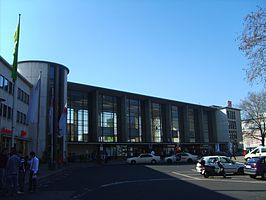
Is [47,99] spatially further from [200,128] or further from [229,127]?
[229,127]

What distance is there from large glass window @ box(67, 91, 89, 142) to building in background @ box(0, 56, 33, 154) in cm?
1044

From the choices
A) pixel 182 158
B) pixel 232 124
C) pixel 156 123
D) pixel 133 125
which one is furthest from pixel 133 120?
pixel 232 124

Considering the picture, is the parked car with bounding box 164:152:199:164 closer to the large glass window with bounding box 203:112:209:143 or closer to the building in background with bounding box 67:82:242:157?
the building in background with bounding box 67:82:242:157

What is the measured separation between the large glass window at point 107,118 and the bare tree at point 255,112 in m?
27.6

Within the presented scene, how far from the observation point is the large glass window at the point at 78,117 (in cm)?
5509

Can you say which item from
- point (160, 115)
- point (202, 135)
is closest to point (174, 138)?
point (160, 115)

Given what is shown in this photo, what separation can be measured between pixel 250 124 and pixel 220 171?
49.7 m

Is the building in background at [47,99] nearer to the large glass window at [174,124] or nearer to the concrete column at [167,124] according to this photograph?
the concrete column at [167,124]

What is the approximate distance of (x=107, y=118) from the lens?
201ft

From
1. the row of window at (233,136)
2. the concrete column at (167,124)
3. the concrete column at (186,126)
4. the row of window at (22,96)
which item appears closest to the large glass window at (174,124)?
the concrete column at (167,124)

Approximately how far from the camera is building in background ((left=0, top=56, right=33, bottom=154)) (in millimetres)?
33125

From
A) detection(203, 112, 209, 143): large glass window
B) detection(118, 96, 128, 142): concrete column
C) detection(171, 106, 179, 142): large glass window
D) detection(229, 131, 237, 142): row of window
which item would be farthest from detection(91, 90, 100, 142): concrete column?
detection(229, 131, 237, 142): row of window

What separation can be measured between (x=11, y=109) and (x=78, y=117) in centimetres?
2107

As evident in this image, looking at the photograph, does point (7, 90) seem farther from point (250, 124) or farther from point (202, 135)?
point (202, 135)
